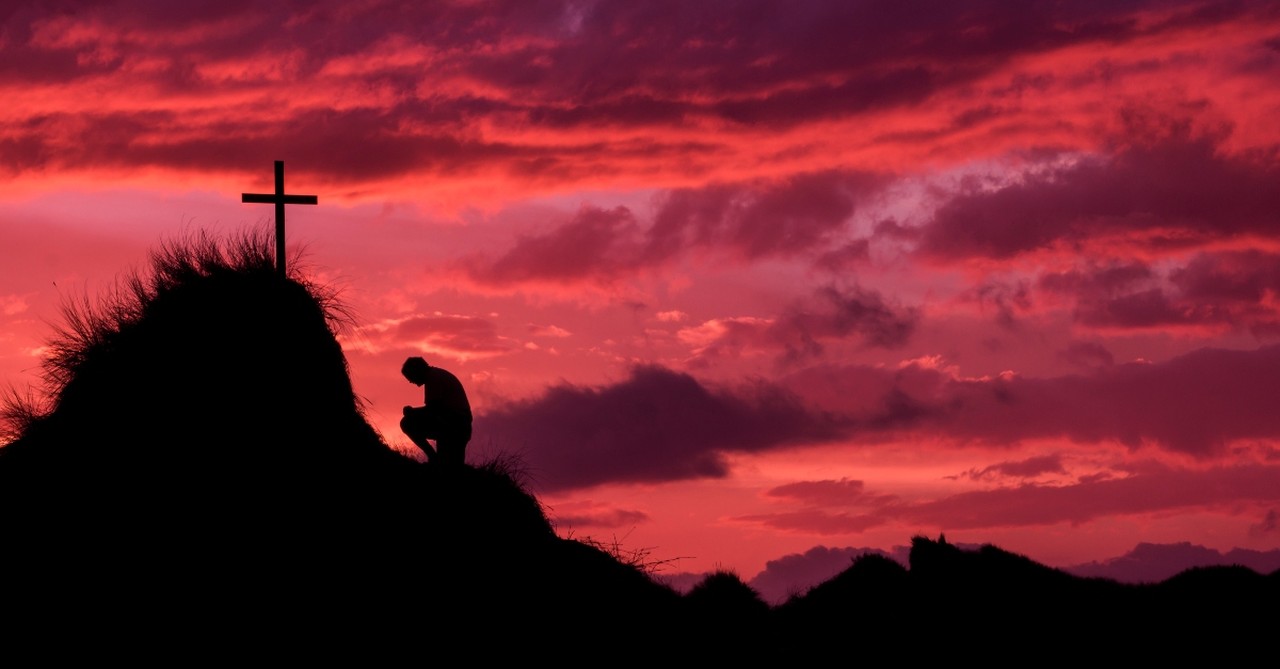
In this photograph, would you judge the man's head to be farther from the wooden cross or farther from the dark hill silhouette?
the wooden cross

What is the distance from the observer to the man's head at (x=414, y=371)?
2372 centimetres

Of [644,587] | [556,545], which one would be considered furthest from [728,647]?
[556,545]

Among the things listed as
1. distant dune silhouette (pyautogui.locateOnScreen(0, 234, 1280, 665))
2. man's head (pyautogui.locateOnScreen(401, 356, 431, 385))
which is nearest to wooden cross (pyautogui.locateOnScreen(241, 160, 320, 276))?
distant dune silhouette (pyautogui.locateOnScreen(0, 234, 1280, 665))

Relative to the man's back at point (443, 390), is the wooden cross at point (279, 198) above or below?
above

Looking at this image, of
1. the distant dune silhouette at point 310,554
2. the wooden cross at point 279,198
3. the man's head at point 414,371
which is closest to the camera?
the distant dune silhouette at point 310,554

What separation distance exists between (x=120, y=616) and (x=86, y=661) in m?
0.88

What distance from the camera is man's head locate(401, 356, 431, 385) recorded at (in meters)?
23.7

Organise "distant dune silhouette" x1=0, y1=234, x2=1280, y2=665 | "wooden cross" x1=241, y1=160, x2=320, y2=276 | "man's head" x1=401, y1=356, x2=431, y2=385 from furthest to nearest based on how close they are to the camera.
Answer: "wooden cross" x1=241, y1=160, x2=320, y2=276 < "man's head" x1=401, y1=356, x2=431, y2=385 < "distant dune silhouette" x1=0, y1=234, x2=1280, y2=665

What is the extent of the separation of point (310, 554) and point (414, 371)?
3.43 m

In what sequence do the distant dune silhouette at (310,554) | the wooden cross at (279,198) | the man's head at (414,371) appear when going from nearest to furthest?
the distant dune silhouette at (310,554) < the man's head at (414,371) < the wooden cross at (279,198)

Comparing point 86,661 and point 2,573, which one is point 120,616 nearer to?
point 86,661

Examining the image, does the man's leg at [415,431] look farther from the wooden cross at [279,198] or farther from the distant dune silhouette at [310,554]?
the wooden cross at [279,198]

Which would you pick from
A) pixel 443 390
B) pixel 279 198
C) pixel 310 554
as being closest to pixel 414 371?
pixel 443 390

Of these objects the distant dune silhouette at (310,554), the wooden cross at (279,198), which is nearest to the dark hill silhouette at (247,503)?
the distant dune silhouette at (310,554)
